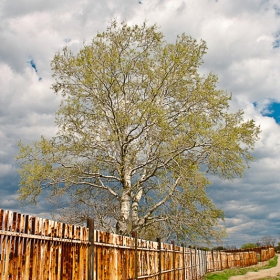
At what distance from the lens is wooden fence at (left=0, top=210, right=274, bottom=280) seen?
3887mm

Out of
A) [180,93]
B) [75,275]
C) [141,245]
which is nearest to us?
[75,275]

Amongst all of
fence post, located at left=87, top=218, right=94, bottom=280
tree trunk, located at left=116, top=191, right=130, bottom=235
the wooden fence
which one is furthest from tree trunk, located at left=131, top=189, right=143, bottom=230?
fence post, located at left=87, top=218, right=94, bottom=280

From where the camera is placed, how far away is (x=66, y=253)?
5137mm

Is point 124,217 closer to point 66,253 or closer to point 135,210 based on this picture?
point 135,210

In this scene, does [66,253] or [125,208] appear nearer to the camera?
[66,253]

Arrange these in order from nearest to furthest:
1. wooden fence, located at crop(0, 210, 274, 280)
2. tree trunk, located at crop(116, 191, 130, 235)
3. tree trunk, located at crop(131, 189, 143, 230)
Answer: wooden fence, located at crop(0, 210, 274, 280) → tree trunk, located at crop(116, 191, 130, 235) → tree trunk, located at crop(131, 189, 143, 230)

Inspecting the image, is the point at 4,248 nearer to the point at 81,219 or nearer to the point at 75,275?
the point at 75,275

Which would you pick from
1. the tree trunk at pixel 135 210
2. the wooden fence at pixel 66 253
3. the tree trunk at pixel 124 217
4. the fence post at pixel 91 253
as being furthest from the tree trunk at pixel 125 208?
the fence post at pixel 91 253

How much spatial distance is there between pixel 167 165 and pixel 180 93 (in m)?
4.15

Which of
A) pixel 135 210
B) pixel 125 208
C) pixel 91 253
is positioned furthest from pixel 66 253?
pixel 135 210

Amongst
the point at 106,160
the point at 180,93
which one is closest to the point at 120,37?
the point at 180,93

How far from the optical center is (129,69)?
17.4 meters

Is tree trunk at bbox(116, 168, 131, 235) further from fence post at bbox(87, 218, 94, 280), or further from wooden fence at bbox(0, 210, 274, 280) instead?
fence post at bbox(87, 218, 94, 280)

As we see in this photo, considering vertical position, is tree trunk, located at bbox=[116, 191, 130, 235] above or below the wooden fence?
above
